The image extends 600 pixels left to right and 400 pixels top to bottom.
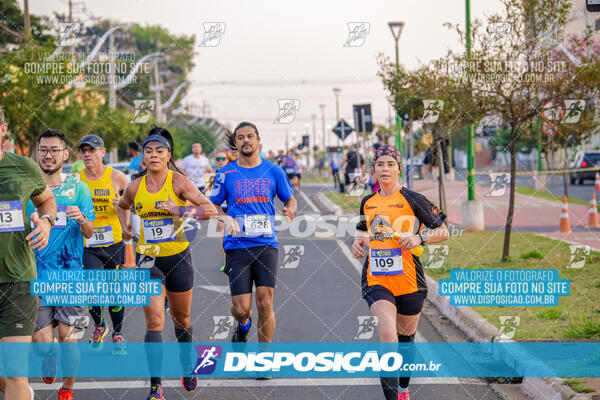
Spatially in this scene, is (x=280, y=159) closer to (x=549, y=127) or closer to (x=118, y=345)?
(x=549, y=127)

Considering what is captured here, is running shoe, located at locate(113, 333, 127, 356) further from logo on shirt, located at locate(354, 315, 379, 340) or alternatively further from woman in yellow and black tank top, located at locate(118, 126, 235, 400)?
logo on shirt, located at locate(354, 315, 379, 340)

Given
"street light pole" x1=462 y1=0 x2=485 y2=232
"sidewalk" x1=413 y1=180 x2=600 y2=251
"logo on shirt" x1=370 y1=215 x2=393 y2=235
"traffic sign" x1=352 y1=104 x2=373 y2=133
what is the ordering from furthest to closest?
"traffic sign" x1=352 y1=104 x2=373 y2=133 → "street light pole" x1=462 y1=0 x2=485 y2=232 → "sidewalk" x1=413 y1=180 x2=600 y2=251 → "logo on shirt" x1=370 y1=215 x2=393 y2=235

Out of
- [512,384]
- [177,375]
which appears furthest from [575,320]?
[177,375]

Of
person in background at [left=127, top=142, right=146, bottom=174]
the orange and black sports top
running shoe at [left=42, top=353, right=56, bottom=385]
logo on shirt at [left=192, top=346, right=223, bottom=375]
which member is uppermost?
person in background at [left=127, top=142, right=146, bottom=174]

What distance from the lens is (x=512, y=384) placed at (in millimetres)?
6242

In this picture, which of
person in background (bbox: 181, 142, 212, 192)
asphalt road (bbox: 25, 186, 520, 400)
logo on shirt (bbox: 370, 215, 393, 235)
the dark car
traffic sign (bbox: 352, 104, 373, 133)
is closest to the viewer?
logo on shirt (bbox: 370, 215, 393, 235)

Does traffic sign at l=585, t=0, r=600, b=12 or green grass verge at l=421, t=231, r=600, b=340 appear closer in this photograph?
traffic sign at l=585, t=0, r=600, b=12

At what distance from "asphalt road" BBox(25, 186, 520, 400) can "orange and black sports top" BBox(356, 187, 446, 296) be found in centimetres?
103

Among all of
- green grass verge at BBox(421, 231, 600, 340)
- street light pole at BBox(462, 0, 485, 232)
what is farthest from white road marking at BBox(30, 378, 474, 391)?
street light pole at BBox(462, 0, 485, 232)

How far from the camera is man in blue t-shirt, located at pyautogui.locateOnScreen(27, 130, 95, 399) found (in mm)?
5875

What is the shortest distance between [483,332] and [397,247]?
236cm

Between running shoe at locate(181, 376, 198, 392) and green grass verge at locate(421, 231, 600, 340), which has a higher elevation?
running shoe at locate(181, 376, 198, 392)

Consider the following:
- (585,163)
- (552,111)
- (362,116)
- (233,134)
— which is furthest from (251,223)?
(585,163)

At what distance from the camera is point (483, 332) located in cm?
739
